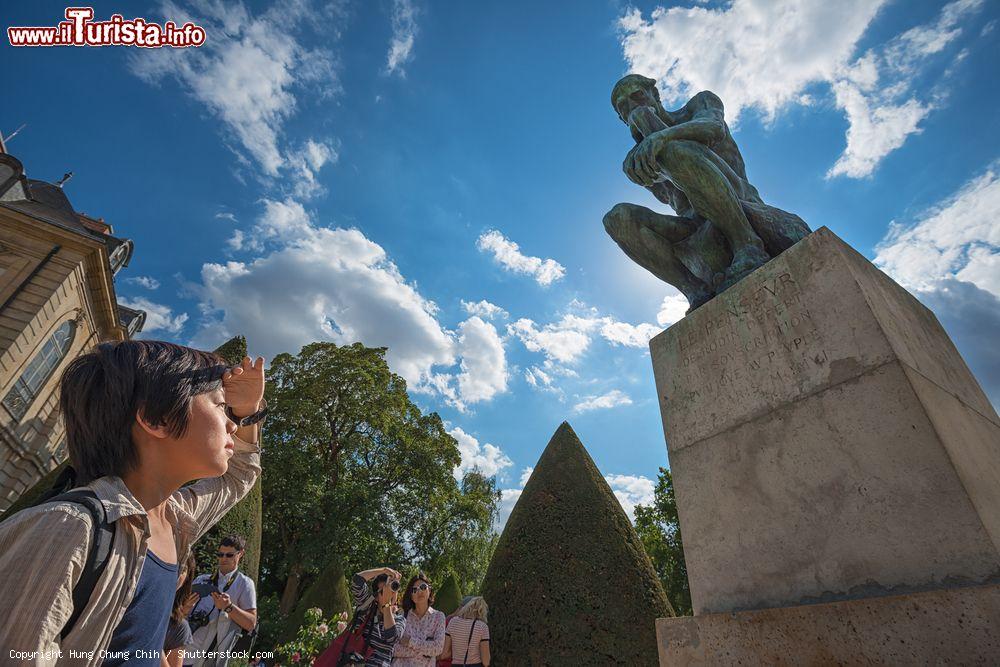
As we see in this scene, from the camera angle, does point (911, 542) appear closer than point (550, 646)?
Yes

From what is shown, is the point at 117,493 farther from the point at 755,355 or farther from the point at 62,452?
the point at 62,452

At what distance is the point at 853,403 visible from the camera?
6.06 feet

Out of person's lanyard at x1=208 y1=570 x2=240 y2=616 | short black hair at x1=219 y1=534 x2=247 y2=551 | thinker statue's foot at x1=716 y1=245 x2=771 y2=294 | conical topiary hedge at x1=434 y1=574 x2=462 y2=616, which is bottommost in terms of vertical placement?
person's lanyard at x1=208 y1=570 x2=240 y2=616

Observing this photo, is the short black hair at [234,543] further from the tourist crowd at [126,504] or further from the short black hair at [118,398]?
the short black hair at [118,398]

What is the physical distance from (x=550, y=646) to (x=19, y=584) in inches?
239

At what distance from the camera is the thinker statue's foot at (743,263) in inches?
110

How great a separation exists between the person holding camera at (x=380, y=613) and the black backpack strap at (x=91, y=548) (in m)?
3.88

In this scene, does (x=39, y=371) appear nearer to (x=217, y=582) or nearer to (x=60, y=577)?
(x=217, y=582)

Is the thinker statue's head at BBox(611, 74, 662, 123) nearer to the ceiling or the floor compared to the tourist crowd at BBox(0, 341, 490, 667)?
nearer to the ceiling

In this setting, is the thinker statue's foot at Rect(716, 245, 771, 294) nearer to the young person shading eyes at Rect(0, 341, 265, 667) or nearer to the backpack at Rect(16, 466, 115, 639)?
the young person shading eyes at Rect(0, 341, 265, 667)

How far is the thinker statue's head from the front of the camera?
400 centimetres

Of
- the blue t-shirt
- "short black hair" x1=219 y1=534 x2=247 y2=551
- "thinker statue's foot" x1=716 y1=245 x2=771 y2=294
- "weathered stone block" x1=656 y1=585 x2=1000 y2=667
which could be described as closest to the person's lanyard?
"short black hair" x1=219 y1=534 x2=247 y2=551

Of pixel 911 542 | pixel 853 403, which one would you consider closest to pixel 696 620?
pixel 911 542

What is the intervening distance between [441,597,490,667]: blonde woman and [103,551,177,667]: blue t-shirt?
4431mm
